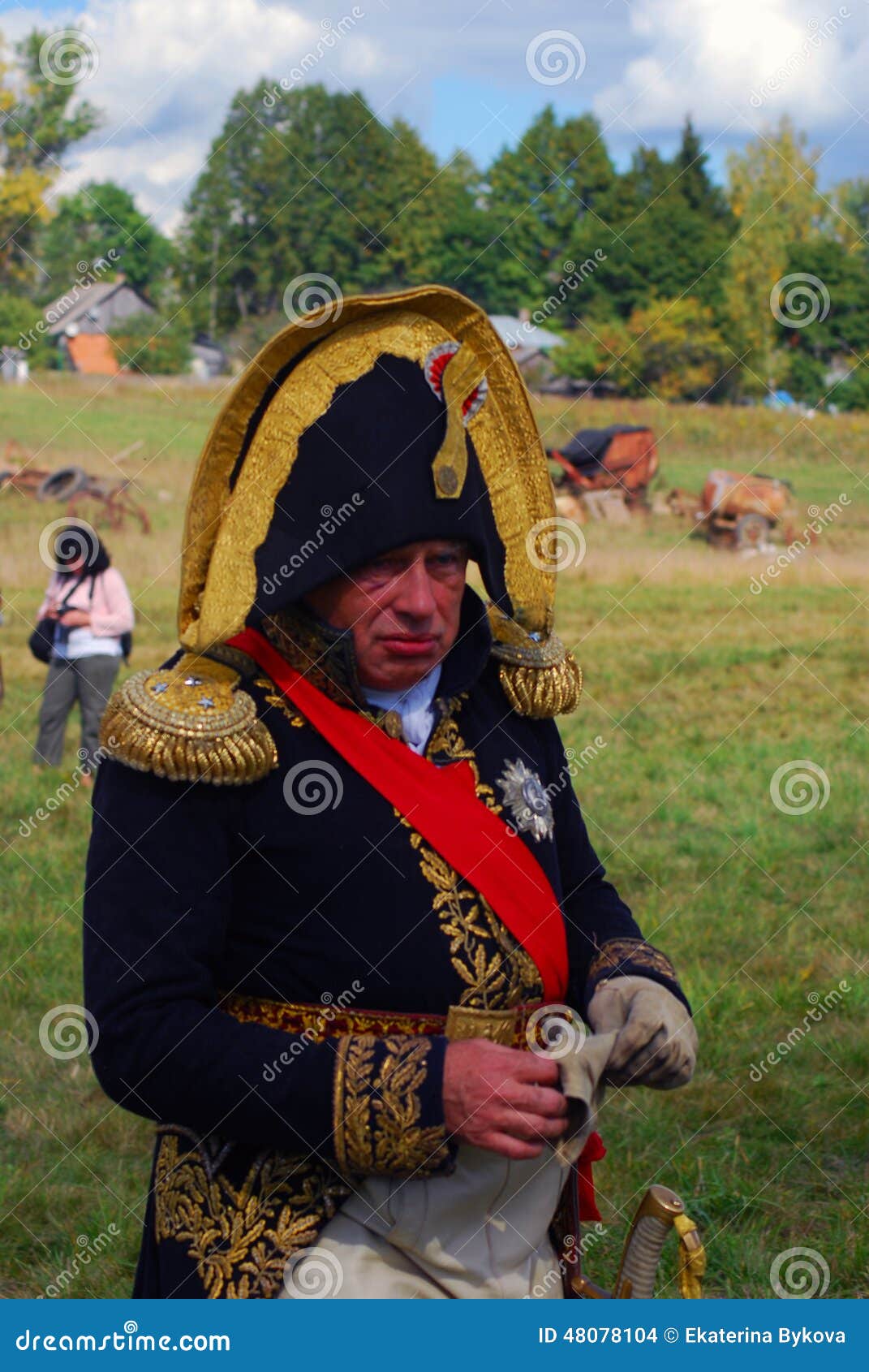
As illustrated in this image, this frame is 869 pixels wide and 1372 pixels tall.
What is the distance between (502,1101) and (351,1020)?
29 cm

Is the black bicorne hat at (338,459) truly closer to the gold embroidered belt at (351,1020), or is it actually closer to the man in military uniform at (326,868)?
the man in military uniform at (326,868)

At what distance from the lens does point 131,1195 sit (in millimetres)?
4430

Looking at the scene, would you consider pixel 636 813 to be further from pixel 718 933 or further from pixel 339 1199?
pixel 339 1199

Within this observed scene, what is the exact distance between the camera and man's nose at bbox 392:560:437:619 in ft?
7.61

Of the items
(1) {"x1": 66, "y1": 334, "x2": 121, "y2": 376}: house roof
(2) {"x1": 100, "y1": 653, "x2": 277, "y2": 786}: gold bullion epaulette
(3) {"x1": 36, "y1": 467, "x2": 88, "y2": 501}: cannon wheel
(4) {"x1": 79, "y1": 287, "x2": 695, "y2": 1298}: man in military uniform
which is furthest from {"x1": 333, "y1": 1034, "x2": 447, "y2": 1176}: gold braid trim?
(1) {"x1": 66, "y1": 334, "x2": 121, "y2": 376}: house roof

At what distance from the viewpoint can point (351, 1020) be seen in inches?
90.0

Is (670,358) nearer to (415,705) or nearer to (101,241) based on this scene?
(101,241)

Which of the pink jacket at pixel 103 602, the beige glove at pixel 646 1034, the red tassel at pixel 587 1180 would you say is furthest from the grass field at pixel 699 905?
the beige glove at pixel 646 1034

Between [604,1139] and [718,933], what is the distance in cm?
202

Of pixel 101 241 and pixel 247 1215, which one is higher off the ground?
pixel 101 241

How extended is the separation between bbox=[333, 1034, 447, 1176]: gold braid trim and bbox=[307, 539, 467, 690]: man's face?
0.62m

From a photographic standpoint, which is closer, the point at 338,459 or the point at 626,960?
the point at 338,459

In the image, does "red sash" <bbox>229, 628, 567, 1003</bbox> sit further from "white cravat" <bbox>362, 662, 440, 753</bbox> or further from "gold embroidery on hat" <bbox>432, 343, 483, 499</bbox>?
"gold embroidery on hat" <bbox>432, 343, 483, 499</bbox>

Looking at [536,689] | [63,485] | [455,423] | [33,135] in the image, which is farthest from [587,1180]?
[33,135]
